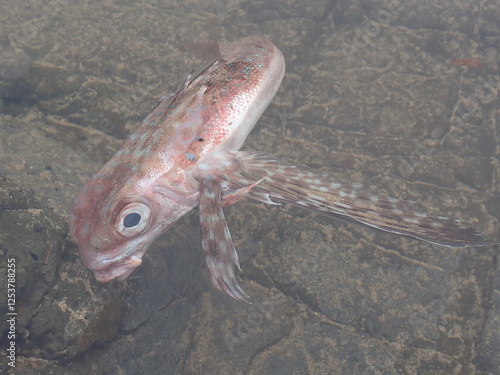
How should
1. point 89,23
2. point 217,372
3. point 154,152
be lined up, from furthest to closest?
point 89,23
point 217,372
point 154,152

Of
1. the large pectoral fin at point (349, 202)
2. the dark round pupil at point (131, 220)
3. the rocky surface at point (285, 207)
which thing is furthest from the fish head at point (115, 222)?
the large pectoral fin at point (349, 202)

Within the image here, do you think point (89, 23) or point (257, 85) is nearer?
Result: point (257, 85)

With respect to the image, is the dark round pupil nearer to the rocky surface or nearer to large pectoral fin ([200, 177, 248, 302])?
large pectoral fin ([200, 177, 248, 302])

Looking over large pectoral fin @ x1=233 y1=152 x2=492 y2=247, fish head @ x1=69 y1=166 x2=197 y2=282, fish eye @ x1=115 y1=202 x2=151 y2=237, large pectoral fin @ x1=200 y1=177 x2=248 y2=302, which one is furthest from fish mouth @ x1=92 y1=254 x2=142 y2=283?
large pectoral fin @ x1=233 y1=152 x2=492 y2=247

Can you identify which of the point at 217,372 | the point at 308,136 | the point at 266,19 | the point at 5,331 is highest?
the point at 266,19

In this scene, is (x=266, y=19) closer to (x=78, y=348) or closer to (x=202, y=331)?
(x=202, y=331)

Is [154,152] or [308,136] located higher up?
[154,152]

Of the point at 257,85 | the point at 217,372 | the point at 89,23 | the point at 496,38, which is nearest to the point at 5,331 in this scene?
the point at 217,372
